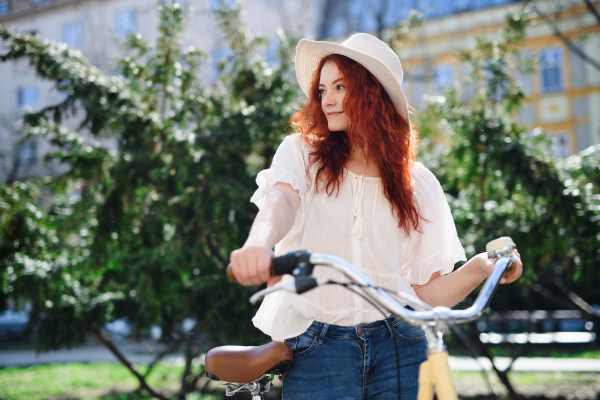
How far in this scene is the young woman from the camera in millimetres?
1647

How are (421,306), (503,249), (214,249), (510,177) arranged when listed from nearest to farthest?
(421,306) < (503,249) < (510,177) < (214,249)

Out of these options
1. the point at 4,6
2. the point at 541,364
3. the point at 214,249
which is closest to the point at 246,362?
the point at 214,249

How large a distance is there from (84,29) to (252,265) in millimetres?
17237

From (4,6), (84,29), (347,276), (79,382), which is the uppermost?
(4,6)

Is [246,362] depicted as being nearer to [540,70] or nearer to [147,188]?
[147,188]

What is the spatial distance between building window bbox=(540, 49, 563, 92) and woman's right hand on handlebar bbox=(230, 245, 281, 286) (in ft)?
56.5

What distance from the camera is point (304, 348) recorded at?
5.48ft

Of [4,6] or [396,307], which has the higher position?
[4,6]

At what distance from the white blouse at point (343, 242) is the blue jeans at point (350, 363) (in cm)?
4

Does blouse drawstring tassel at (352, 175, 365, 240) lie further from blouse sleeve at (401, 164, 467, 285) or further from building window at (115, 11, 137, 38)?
building window at (115, 11, 137, 38)

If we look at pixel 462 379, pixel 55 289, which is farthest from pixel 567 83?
pixel 55 289

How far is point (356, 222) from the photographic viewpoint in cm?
175

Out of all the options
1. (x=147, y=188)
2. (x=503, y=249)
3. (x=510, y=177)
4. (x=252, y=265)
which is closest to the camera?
(x=252, y=265)

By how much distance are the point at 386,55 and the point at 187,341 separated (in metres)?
Result: 4.17
